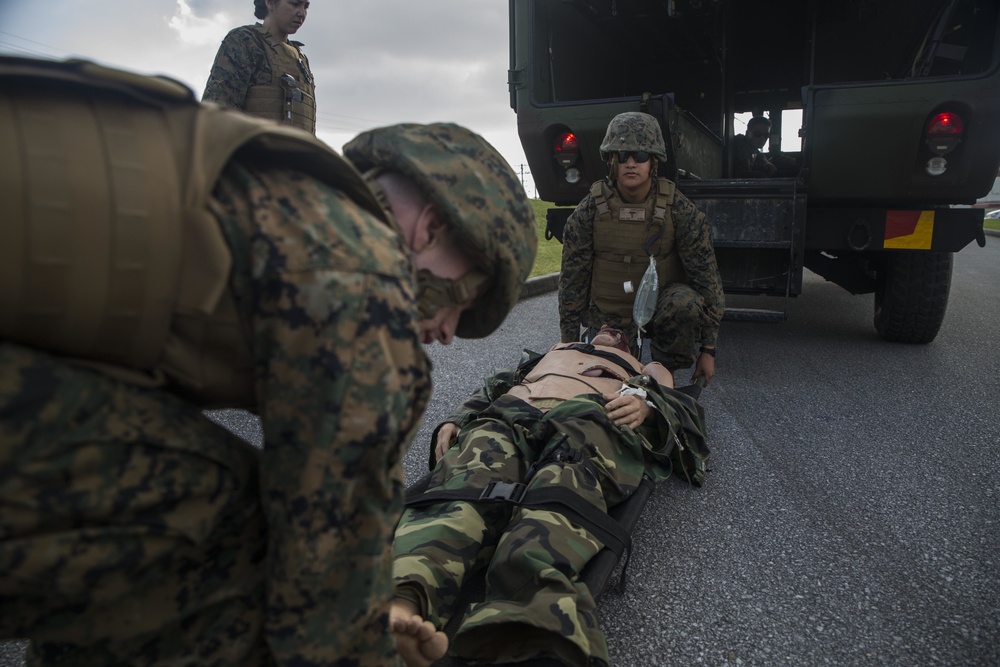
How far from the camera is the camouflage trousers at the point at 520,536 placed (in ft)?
5.39

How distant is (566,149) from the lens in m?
5.04

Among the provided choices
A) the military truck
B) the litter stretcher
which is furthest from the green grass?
the litter stretcher

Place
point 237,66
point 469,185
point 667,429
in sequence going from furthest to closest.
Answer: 1. point 237,66
2. point 667,429
3. point 469,185

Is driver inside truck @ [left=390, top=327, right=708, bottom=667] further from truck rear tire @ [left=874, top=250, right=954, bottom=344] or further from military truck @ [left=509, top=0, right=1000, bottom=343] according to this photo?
truck rear tire @ [left=874, top=250, right=954, bottom=344]

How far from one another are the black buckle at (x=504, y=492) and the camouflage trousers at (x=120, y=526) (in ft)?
3.51

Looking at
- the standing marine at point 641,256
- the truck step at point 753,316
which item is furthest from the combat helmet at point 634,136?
the truck step at point 753,316

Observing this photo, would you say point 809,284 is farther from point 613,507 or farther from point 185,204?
point 185,204

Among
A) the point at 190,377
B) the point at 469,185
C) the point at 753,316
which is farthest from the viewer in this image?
the point at 753,316

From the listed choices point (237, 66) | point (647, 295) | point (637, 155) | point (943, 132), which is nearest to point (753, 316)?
point (647, 295)

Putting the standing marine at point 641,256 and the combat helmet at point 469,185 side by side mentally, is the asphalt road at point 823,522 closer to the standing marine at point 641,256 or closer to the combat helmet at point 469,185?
the standing marine at point 641,256

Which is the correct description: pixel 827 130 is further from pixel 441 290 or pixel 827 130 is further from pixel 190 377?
pixel 190 377

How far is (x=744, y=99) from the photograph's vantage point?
700 centimetres

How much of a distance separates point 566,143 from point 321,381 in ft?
14.2

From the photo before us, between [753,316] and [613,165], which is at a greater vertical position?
[613,165]
